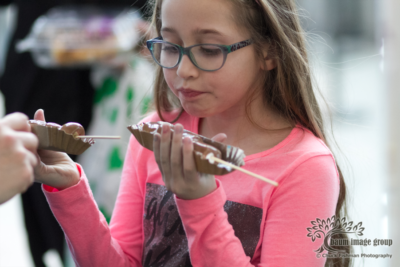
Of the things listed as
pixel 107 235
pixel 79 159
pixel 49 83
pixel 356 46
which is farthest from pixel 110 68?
pixel 356 46

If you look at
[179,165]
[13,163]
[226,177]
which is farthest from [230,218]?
[13,163]

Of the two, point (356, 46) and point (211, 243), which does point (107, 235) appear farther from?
point (356, 46)

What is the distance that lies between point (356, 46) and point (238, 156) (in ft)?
19.5

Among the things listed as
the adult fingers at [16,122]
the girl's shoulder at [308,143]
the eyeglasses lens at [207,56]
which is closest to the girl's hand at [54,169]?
the adult fingers at [16,122]

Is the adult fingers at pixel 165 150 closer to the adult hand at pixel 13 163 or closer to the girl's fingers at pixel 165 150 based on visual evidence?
the girl's fingers at pixel 165 150

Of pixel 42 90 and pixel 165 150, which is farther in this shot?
pixel 42 90

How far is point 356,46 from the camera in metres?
6.24

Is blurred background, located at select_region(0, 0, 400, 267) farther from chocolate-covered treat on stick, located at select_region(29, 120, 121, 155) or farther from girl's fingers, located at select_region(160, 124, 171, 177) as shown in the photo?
chocolate-covered treat on stick, located at select_region(29, 120, 121, 155)

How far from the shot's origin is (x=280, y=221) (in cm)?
101

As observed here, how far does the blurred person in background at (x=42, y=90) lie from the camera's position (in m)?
2.27

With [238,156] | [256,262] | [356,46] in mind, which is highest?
[356,46]

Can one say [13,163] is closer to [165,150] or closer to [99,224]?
[165,150]

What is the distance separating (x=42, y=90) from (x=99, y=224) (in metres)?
1.41

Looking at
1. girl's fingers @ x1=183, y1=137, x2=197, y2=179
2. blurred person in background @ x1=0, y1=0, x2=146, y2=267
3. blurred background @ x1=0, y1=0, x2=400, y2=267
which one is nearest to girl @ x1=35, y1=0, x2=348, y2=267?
girl's fingers @ x1=183, y1=137, x2=197, y2=179
